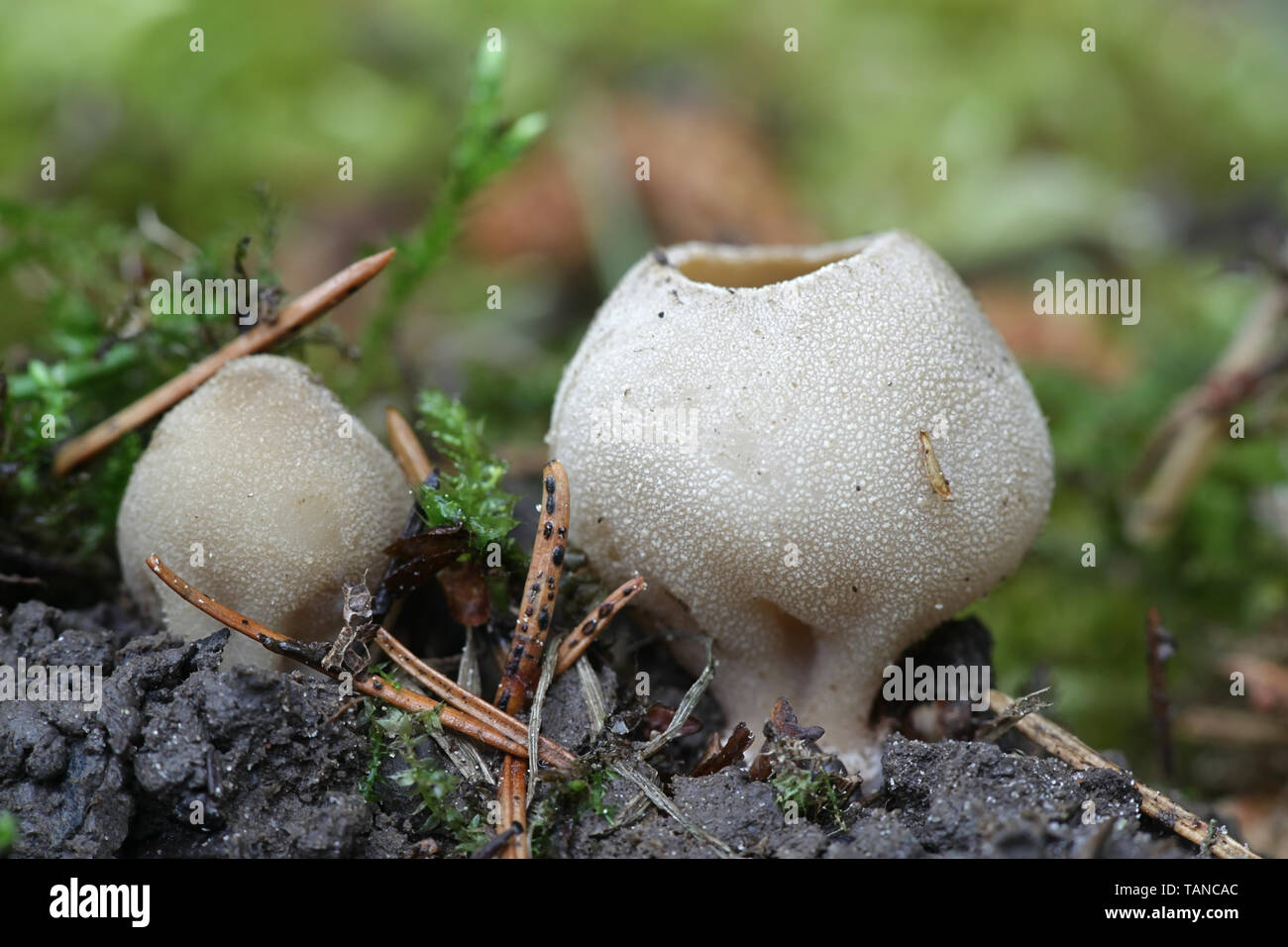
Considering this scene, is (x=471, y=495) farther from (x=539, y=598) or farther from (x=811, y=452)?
(x=811, y=452)

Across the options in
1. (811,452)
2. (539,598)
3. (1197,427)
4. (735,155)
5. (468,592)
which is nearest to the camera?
(811,452)

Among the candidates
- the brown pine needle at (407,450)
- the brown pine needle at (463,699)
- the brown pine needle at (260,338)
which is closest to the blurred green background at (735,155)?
the brown pine needle at (407,450)

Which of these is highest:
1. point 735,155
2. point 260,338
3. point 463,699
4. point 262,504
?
point 735,155

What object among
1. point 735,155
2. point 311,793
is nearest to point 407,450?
point 311,793

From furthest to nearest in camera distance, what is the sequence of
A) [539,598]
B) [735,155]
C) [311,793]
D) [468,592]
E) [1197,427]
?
1. [735,155]
2. [1197,427]
3. [468,592]
4. [539,598]
5. [311,793]

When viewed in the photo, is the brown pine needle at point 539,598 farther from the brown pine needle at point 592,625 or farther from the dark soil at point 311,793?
the dark soil at point 311,793
